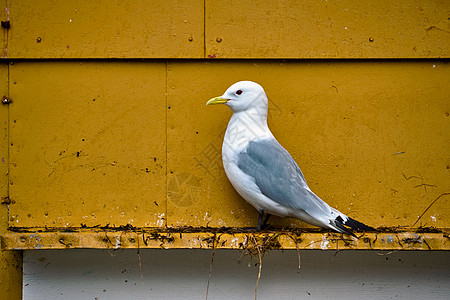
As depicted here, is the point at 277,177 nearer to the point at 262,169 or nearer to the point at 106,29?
the point at 262,169

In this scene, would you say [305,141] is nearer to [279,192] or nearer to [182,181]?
[279,192]

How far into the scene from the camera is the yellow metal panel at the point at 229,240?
2.07 metres

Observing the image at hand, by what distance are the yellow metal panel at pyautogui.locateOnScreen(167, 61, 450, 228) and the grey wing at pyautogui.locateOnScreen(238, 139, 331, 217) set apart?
26cm

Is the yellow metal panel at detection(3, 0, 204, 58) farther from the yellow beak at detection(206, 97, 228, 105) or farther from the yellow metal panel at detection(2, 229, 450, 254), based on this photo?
the yellow metal panel at detection(2, 229, 450, 254)

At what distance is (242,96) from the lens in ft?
7.23

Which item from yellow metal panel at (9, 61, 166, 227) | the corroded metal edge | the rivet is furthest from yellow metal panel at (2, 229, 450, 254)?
the rivet

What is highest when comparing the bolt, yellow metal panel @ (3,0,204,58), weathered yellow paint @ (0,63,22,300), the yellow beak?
yellow metal panel @ (3,0,204,58)

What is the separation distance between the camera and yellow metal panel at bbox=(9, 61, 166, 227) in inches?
93.8

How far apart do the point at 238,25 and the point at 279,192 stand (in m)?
0.85

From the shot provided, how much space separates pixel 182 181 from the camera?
2.40 metres

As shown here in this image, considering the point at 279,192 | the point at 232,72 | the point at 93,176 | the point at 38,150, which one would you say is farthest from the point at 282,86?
the point at 38,150

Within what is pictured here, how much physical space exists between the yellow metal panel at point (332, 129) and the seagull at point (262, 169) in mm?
195

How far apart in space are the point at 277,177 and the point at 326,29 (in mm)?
794

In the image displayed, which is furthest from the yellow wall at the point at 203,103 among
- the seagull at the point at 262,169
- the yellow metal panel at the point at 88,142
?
the seagull at the point at 262,169
